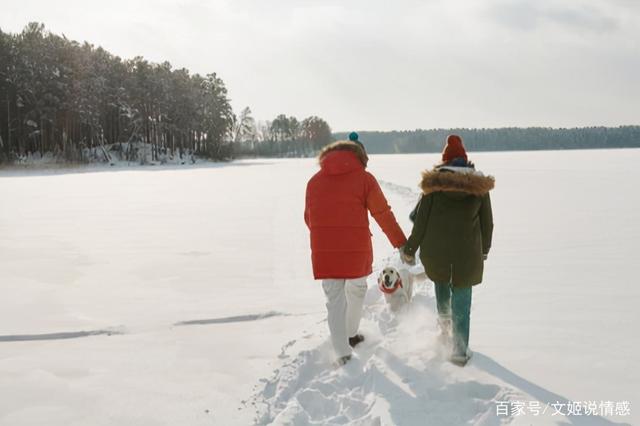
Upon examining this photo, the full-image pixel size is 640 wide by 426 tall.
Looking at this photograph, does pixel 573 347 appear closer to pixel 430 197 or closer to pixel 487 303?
pixel 487 303

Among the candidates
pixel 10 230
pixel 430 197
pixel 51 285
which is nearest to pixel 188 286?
pixel 51 285

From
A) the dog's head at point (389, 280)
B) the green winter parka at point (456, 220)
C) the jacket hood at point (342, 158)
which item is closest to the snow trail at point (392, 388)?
the dog's head at point (389, 280)

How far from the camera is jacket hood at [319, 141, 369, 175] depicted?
4145 mm

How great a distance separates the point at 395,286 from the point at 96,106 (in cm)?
5601

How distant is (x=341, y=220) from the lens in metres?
4.20

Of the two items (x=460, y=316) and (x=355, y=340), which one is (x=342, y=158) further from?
(x=355, y=340)

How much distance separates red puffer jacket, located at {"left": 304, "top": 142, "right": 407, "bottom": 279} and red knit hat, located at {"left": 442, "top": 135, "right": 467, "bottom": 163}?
613mm

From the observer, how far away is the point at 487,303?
5.93 metres

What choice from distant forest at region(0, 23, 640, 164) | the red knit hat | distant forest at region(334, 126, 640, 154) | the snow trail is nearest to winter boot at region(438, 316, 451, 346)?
the snow trail

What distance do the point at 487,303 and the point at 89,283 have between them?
17.7ft

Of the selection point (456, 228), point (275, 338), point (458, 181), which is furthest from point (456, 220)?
point (275, 338)

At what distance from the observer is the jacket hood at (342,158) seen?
163 inches

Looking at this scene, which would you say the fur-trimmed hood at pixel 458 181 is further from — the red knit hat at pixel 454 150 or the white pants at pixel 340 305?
the white pants at pixel 340 305

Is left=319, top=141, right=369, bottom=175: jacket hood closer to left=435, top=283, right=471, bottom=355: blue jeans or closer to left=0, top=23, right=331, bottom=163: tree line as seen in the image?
left=435, top=283, right=471, bottom=355: blue jeans
